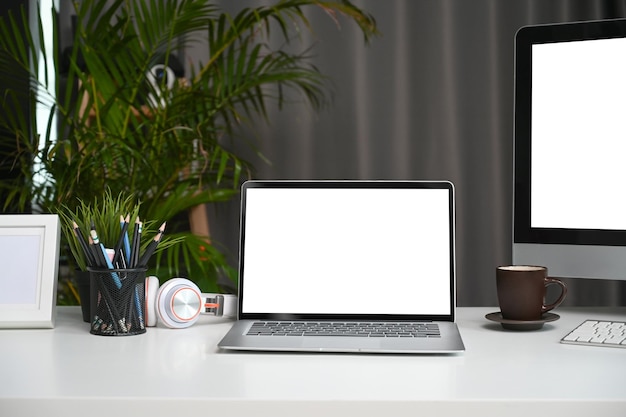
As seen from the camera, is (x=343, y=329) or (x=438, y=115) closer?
(x=343, y=329)

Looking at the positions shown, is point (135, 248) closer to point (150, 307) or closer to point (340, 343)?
point (150, 307)

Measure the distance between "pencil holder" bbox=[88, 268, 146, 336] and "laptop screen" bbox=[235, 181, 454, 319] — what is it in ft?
0.49

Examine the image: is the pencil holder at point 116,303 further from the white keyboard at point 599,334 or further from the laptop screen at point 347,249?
the white keyboard at point 599,334

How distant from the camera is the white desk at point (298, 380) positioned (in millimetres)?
651

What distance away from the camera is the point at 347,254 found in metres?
1.03

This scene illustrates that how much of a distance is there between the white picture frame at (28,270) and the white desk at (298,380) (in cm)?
5

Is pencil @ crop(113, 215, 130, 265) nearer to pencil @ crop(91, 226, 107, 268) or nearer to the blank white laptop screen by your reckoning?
pencil @ crop(91, 226, 107, 268)

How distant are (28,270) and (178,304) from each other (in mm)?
223

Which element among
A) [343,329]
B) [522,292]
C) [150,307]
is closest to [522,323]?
[522,292]

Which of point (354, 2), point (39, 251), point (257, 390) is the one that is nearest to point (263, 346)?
point (257, 390)

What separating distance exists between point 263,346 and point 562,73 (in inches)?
25.1

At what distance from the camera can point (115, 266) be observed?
97cm

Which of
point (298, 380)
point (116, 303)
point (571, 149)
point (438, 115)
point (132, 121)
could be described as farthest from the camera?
point (438, 115)

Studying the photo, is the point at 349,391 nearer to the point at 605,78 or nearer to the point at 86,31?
the point at 605,78
